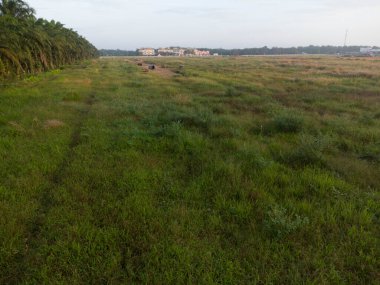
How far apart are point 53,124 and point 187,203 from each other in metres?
6.24

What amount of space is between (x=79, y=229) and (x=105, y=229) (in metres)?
0.34

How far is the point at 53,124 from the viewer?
919 cm

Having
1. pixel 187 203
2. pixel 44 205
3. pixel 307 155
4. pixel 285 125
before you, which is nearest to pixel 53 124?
pixel 44 205

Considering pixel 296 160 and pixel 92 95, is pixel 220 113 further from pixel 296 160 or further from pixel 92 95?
pixel 92 95

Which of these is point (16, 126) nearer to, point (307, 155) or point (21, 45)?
point (307, 155)

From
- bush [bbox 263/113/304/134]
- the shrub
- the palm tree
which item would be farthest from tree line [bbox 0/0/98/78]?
the shrub

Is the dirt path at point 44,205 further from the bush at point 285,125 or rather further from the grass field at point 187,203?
the bush at point 285,125

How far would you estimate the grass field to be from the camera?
134 inches

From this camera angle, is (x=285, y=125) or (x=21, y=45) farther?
(x=21, y=45)

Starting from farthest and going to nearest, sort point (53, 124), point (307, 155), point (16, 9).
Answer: point (16, 9) < point (53, 124) < point (307, 155)

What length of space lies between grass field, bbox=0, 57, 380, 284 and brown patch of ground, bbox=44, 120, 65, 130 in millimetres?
92

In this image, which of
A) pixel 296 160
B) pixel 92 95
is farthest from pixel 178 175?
pixel 92 95

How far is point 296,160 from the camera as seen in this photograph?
6.57 metres

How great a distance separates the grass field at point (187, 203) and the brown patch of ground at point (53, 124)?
0.09 metres
